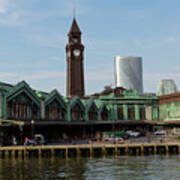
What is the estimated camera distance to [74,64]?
5261 inches

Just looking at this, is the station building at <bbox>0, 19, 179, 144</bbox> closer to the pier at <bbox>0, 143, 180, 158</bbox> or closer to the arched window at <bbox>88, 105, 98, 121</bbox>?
the arched window at <bbox>88, 105, 98, 121</bbox>

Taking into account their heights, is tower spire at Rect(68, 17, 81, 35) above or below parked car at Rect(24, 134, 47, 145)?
above

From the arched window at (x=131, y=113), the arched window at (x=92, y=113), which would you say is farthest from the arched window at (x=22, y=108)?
the arched window at (x=131, y=113)

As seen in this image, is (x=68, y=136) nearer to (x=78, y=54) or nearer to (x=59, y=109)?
(x=59, y=109)

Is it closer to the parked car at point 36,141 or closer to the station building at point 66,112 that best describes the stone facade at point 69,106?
the station building at point 66,112

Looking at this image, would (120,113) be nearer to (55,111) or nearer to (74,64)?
(55,111)

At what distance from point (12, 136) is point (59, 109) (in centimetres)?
1830

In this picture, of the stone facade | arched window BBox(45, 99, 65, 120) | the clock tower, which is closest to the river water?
the stone facade

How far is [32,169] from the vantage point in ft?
133

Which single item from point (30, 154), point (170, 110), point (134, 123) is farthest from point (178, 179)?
point (170, 110)

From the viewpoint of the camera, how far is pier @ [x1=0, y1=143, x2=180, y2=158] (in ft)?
176

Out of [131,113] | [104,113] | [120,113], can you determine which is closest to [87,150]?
[104,113]

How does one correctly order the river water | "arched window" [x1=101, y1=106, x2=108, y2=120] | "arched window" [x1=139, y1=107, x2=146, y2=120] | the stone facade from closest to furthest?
the river water < the stone facade < "arched window" [x1=101, y1=106, x2=108, y2=120] < "arched window" [x1=139, y1=107, x2=146, y2=120]

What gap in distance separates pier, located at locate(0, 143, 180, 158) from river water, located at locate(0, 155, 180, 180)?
4201mm
